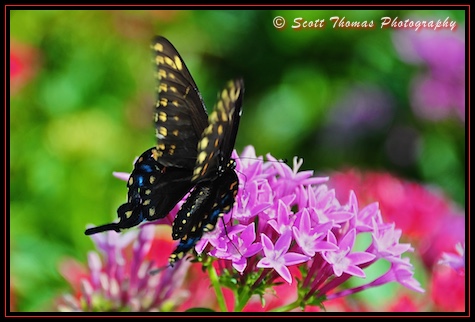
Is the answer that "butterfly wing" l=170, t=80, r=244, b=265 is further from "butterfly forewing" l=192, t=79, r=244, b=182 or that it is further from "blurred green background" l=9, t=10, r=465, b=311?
"blurred green background" l=9, t=10, r=465, b=311

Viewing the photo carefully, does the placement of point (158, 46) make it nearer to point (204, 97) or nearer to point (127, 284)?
point (127, 284)

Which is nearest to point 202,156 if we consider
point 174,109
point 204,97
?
point 174,109

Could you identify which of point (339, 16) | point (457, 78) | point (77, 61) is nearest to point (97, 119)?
point (77, 61)

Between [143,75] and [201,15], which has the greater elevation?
[201,15]

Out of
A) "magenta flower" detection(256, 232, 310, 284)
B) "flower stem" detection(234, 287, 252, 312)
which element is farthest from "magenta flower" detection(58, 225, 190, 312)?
"magenta flower" detection(256, 232, 310, 284)

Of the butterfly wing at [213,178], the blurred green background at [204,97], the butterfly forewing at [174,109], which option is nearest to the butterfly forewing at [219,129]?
the butterfly wing at [213,178]
